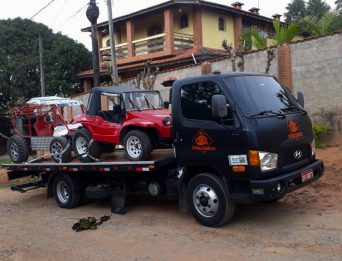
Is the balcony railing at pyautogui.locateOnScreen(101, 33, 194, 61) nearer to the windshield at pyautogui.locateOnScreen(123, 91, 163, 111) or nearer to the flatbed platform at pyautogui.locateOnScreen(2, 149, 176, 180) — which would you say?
the flatbed platform at pyautogui.locateOnScreen(2, 149, 176, 180)

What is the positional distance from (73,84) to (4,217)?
21.0 metres

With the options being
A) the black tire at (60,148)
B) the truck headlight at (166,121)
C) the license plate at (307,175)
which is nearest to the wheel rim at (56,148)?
the black tire at (60,148)

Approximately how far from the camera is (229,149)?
597 cm

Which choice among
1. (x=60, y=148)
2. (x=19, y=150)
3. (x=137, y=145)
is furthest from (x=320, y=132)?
Answer: (x=19, y=150)

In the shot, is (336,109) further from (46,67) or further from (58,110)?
(46,67)

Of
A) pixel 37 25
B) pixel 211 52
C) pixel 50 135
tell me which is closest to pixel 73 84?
pixel 37 25

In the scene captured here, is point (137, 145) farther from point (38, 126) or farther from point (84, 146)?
point (38, 126)

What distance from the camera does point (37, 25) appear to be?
28.5m

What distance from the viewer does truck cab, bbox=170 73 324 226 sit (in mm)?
5785

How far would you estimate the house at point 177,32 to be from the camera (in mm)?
23089

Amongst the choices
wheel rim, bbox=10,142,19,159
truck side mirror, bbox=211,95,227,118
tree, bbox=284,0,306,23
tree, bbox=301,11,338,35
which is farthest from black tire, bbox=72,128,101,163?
tree, bbox=284,0,306,23

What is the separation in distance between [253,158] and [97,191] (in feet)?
12.3

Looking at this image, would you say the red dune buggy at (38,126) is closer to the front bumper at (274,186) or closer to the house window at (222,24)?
the front bumper at (274,186)

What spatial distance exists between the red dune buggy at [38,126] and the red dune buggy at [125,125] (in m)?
1.11
